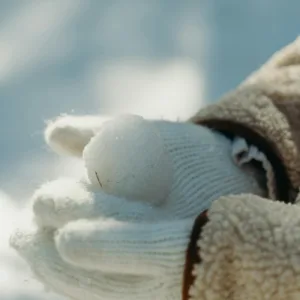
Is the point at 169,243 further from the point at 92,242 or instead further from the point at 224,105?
the point at 224,105

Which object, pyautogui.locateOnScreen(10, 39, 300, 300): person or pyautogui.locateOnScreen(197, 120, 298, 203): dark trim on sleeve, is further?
pyautogui.locateOnScreen(197, 120, 298, 203): dark trim on sleeve

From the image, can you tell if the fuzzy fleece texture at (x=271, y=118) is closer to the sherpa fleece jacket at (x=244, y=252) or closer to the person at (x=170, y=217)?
the person at (x=170, y=217)

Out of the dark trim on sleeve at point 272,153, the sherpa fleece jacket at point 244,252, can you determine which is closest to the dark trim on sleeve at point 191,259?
the sherpa fleece jacket at point 244,252

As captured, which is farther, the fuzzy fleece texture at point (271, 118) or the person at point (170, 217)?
the fuzzy fleece texture at point (271, 118)

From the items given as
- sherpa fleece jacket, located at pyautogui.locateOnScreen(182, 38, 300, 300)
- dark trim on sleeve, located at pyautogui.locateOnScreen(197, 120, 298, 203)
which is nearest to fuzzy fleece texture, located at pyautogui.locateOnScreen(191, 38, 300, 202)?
dark trim on sleeve, located at pyautogui.locateOnScreen(197, 120, 298, 203)

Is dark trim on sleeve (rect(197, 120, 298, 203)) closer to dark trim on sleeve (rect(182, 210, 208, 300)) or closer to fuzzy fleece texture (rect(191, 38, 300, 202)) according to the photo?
fuzzy fleece texture (rect(191, 38, 300, 202))

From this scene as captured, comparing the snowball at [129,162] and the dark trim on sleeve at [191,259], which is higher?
the snowball at [129,162]

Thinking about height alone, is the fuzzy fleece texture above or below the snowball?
below

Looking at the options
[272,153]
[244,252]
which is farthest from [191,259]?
[272,153]
